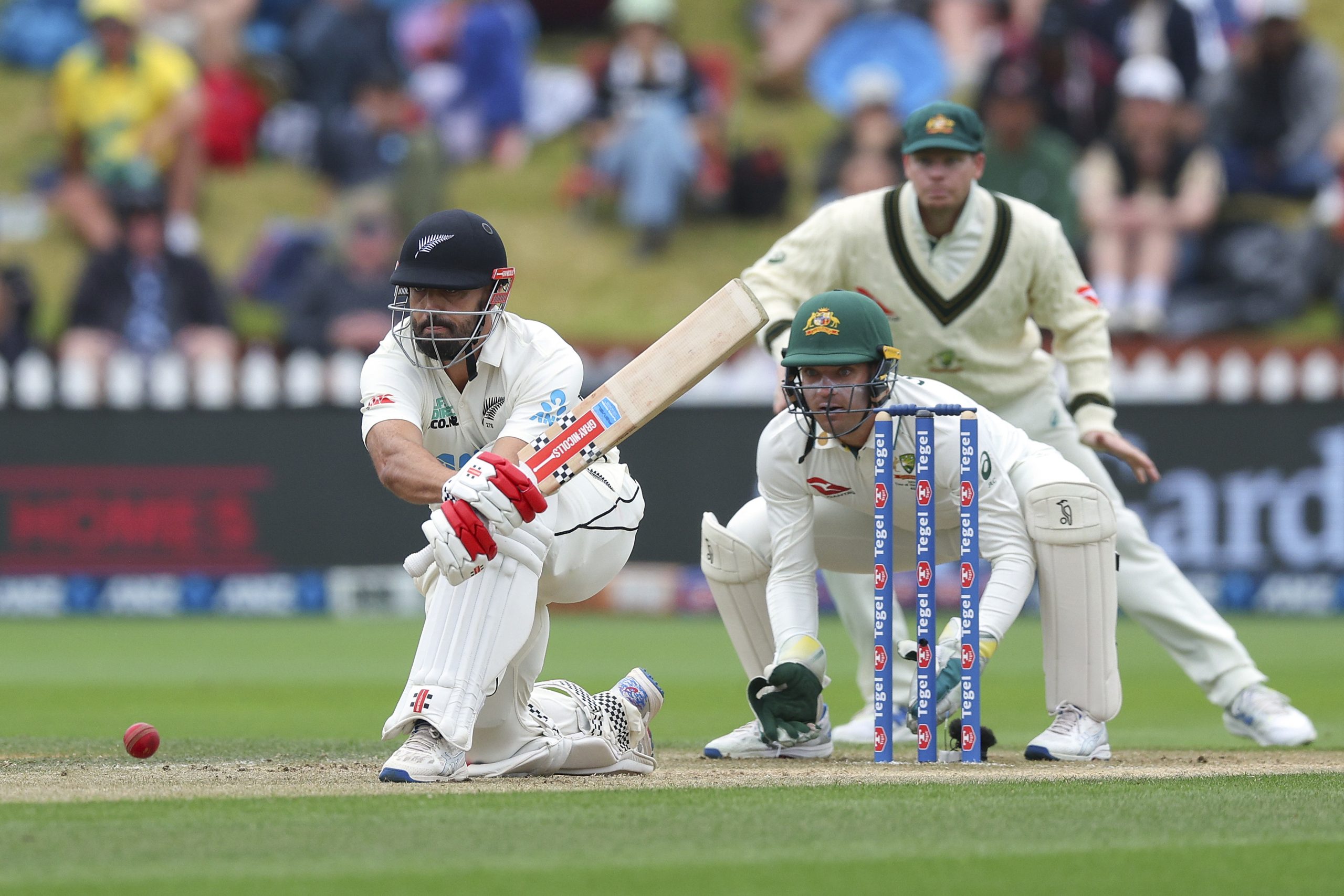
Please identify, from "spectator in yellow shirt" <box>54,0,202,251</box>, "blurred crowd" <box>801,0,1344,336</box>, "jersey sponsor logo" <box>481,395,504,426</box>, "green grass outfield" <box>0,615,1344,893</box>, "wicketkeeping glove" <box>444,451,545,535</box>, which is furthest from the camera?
"spectator in yellow shirt" <box>54,0,202,251</box>

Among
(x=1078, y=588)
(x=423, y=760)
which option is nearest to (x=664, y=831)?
(x=423, y=760)

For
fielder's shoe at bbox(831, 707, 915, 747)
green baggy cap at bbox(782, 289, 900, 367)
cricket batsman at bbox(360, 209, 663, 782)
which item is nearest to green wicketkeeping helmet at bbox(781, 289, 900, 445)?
green baggy cap at bbox(782, 289, 900, 367)

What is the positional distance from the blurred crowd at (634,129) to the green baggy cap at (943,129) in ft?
20.5

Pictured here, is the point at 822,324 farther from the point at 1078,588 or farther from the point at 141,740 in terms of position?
the point at 141,740

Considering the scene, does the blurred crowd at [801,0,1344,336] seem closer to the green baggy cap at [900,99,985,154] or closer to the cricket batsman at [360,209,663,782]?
the green baggy cap at [900,99,985,154]

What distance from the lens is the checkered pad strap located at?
197 inches

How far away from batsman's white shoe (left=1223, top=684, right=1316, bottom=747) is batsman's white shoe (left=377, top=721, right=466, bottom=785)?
276 cm

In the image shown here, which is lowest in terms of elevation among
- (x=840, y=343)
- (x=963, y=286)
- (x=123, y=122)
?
(x=840, y=343)

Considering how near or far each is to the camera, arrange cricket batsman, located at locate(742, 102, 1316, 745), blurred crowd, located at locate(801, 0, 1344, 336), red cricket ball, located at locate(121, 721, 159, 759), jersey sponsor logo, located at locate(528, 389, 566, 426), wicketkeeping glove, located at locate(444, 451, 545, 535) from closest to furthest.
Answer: wicketkeeping glove, located at locate(444, 451, 545, 535)
jersey sponsor logo, located at locate(528, 389, 566, 426)
red cricket ball, located at locate(121, 721, 159, 759)
cricket batsman, located at locate(742, 102, 1316, 745)
blurred crowd, located at locate(801, 0, 1344, 336)

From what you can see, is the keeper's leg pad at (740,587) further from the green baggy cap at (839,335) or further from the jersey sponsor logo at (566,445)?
the jersey sponsor logo at (566,445)

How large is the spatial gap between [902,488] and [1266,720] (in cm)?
162

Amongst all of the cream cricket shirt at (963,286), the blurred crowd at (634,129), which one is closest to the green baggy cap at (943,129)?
the cream cricket shirt at (963,286)

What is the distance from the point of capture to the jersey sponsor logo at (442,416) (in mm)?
4969

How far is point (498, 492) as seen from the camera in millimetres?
4410
